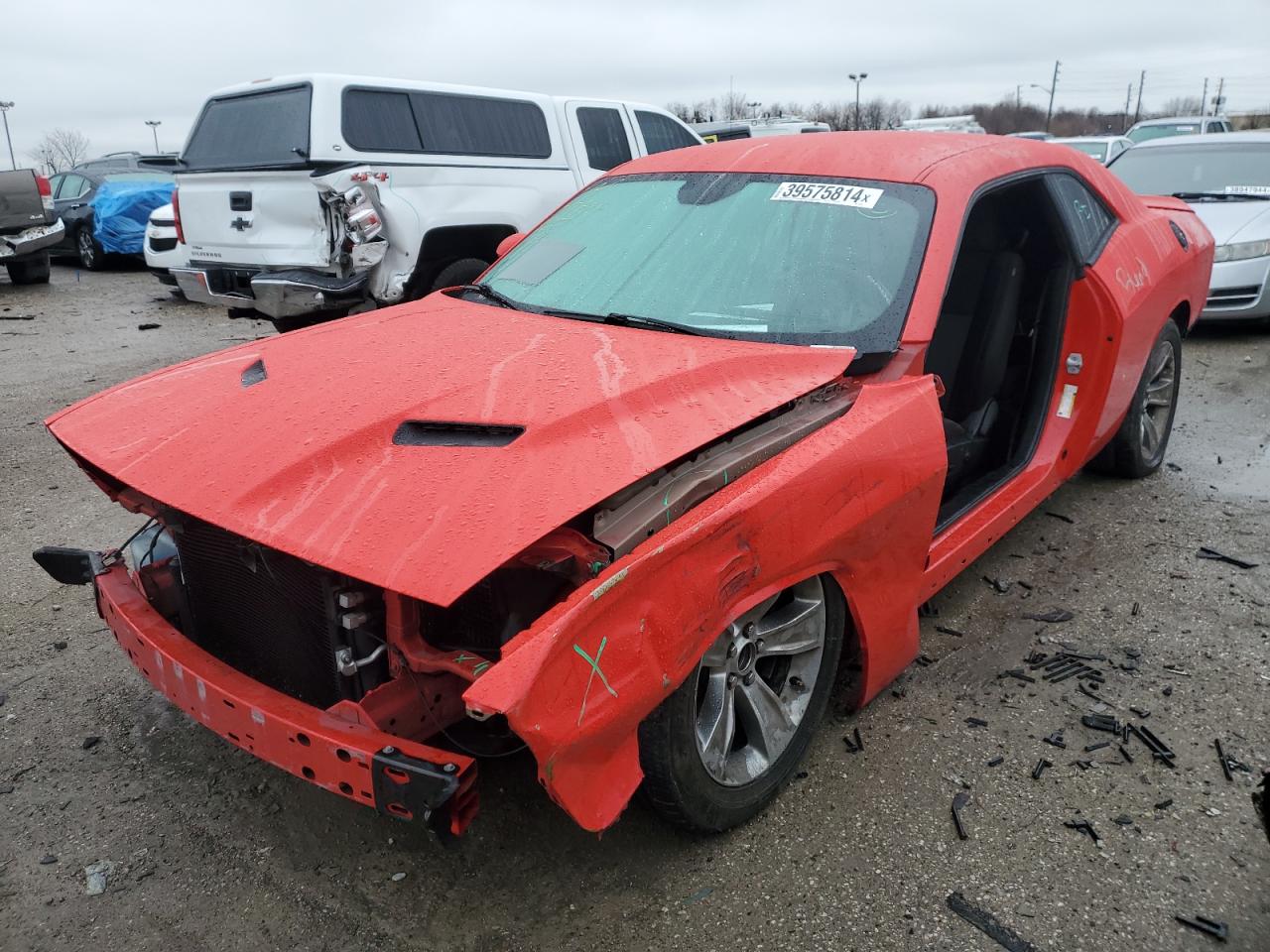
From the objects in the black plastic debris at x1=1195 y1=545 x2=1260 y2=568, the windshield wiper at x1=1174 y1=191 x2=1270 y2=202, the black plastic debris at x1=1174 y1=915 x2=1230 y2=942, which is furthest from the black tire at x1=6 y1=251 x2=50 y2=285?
the black plastic debris at x1=1174 y1=915 x2=1230 y2=942

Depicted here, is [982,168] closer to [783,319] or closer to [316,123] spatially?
[783,319]

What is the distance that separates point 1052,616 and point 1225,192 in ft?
20.0

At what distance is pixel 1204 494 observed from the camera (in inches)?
179

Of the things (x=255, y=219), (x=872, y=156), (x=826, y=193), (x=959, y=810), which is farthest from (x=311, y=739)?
(x=255, y=219)

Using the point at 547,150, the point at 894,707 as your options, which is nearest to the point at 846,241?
the point at 894,707

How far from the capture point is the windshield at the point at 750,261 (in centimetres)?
278

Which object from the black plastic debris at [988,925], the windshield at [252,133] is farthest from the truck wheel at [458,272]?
the black plastic debris at [988,925]

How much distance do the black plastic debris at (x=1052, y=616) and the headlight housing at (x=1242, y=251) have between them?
501cm

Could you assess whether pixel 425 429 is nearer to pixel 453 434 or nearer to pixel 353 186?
pixel 453 434

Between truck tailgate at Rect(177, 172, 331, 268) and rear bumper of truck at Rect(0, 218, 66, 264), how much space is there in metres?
6.15

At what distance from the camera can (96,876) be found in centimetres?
236

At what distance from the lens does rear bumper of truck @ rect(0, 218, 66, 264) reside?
480 inches

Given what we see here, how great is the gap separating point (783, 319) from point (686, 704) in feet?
3.98

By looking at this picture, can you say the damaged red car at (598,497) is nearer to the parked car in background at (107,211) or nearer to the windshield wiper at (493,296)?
the windshield wiper at (493,296)
